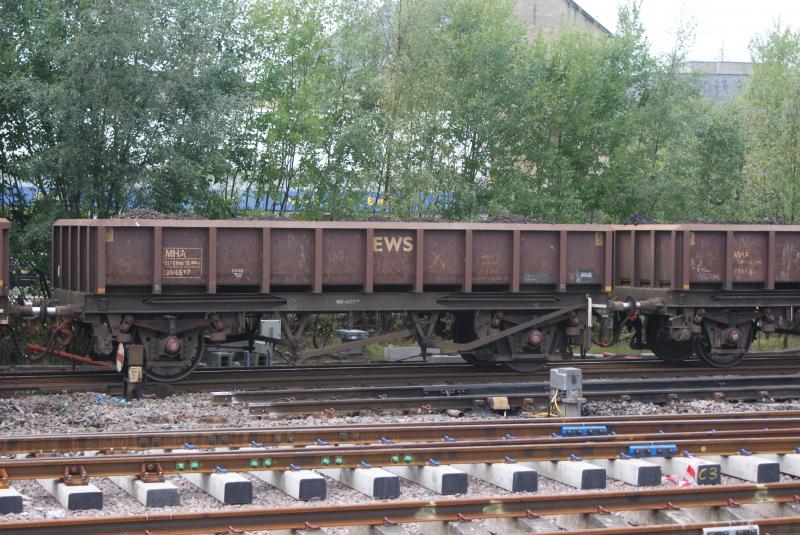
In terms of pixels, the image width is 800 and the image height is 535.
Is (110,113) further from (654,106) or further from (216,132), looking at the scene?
(654,106)

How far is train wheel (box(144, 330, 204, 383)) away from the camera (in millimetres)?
14836

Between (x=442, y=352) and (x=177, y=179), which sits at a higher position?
(x=177, y=179)

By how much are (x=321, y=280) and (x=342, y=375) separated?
175cm

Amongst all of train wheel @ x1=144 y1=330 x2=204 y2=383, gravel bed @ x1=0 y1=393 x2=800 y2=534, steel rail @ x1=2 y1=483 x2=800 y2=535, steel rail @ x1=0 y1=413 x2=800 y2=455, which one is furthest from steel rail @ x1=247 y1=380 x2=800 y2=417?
steel rail @ x1=2 y1=483 x2=800 y2=535

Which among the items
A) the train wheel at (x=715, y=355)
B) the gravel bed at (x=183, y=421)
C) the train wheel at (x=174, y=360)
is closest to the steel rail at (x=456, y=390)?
the gravel bed at (x=183, y=421)

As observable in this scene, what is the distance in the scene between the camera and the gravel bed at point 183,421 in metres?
7.79

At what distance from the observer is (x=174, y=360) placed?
594 inches

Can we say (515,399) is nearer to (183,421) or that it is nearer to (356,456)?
(183,421)

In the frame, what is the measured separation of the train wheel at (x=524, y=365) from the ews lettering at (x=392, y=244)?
2.81 m

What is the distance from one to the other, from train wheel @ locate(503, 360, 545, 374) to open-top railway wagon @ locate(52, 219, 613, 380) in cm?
3

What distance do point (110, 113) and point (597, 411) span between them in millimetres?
11212

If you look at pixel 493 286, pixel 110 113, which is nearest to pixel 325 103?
pixel 110 113

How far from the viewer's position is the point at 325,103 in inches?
917

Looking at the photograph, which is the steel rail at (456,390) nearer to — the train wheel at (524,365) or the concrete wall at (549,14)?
the train wheel at (524,365)
